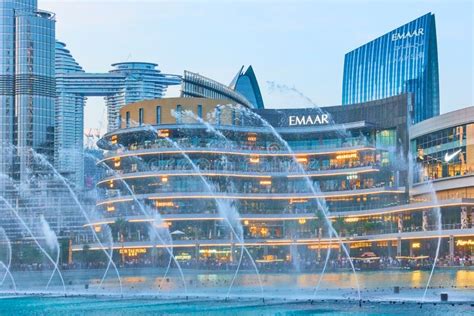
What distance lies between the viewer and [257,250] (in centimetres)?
17675

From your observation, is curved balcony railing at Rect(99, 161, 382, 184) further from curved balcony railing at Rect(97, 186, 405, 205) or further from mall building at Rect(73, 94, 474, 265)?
curved balcony railing at Rect(97, 186, 405, 205)

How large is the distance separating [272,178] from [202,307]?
108 meters

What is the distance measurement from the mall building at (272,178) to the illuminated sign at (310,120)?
0.29 metres

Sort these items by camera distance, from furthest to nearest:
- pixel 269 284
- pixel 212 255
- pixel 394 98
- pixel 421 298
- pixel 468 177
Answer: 1. pixel 394 98
2. pixel 212 255
3. pixel 468 177
4. pixel 269 284
5. pixel 421 298

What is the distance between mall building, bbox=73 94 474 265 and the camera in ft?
562

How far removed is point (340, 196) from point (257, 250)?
20347 millimetres

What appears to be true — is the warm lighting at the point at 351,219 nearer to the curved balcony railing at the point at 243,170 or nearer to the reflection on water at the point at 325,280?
the curved balcony railing at the point at 243,170

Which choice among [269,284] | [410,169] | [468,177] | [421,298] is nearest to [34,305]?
[269,284]

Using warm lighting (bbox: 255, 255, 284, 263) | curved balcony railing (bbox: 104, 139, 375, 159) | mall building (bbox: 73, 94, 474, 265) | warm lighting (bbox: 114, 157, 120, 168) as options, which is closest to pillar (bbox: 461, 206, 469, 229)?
mall building (bbox: 73, 94, 474, 265)

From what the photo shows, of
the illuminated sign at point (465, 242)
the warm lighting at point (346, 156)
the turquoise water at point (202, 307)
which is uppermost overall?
the warm lighting at point (346, 156)

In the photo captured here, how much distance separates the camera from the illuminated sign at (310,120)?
195000mm

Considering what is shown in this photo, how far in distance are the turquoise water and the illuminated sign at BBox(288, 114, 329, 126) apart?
10467 centimetres

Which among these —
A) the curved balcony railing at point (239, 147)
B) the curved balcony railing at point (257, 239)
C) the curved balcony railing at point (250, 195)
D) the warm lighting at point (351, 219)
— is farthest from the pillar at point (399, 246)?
the curved balcony railing at point (239, 147)

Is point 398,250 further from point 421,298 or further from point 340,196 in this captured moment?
point 421,298
